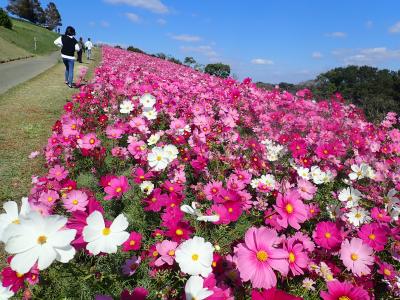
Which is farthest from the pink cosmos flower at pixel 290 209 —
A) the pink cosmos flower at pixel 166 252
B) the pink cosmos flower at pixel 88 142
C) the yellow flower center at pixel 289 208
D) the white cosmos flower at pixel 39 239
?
the pink cosmos flower at pixel 88 142

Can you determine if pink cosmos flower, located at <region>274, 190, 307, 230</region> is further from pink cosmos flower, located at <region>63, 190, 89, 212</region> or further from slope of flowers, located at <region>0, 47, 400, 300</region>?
pink cosmos flower, located at <region>63, 190, 89, 212</region>

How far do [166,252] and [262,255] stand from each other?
2.24ft

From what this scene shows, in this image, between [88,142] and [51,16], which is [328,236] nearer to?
[88,142]

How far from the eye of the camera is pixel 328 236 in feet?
6.24

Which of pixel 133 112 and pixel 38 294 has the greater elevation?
pixel 133 112

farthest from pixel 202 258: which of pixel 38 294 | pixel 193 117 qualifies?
pixel 193 117

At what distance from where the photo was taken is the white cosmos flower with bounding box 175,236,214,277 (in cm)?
135

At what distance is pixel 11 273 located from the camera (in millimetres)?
1388

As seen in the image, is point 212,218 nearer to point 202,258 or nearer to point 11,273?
point 202,258

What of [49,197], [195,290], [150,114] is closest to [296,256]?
[195,290]

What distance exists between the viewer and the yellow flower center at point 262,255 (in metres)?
1.35

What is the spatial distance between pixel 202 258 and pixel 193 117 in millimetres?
3100

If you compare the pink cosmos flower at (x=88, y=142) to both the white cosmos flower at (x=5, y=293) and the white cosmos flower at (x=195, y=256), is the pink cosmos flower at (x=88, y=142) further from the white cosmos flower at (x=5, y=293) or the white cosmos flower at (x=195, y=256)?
the white cosmos flower at (x=195, y=256)

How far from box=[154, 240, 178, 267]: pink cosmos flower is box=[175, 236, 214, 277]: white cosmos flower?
0.43 metres
